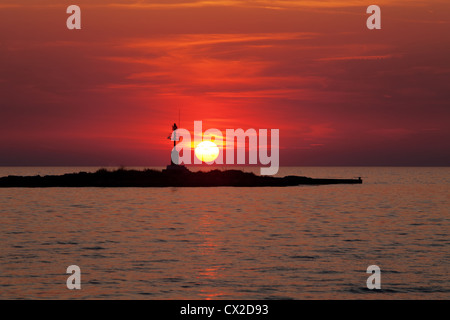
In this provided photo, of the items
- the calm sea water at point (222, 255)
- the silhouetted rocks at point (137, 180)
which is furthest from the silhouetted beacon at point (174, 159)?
the calm sea water at point (222, 255)

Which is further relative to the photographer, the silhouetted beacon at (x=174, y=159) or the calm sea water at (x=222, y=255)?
the silhouetted beacon at (x=174, y=159)

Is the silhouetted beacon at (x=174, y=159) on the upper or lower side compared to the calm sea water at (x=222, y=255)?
upper

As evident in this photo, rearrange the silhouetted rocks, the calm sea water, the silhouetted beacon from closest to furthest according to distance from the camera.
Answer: the calm sea water, the silhouetted beacon, the silhouetted rocks

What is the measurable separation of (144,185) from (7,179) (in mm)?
26915

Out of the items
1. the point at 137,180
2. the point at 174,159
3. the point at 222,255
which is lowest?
the point at 222,255

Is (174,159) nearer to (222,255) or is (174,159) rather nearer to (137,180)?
(137,180)

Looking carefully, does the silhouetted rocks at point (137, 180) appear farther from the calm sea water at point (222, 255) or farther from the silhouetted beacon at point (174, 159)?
the calm sea water at point (222, 255)

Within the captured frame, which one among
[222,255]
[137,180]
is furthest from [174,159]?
[222,255]

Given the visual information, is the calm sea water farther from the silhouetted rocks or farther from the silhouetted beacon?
the silhouetted rocks

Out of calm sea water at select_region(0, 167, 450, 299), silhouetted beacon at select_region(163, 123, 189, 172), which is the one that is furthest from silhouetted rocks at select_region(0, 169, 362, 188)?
calm sea water at select_region(0, 167, 450, 299)

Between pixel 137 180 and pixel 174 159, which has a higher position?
pixel 174 159
